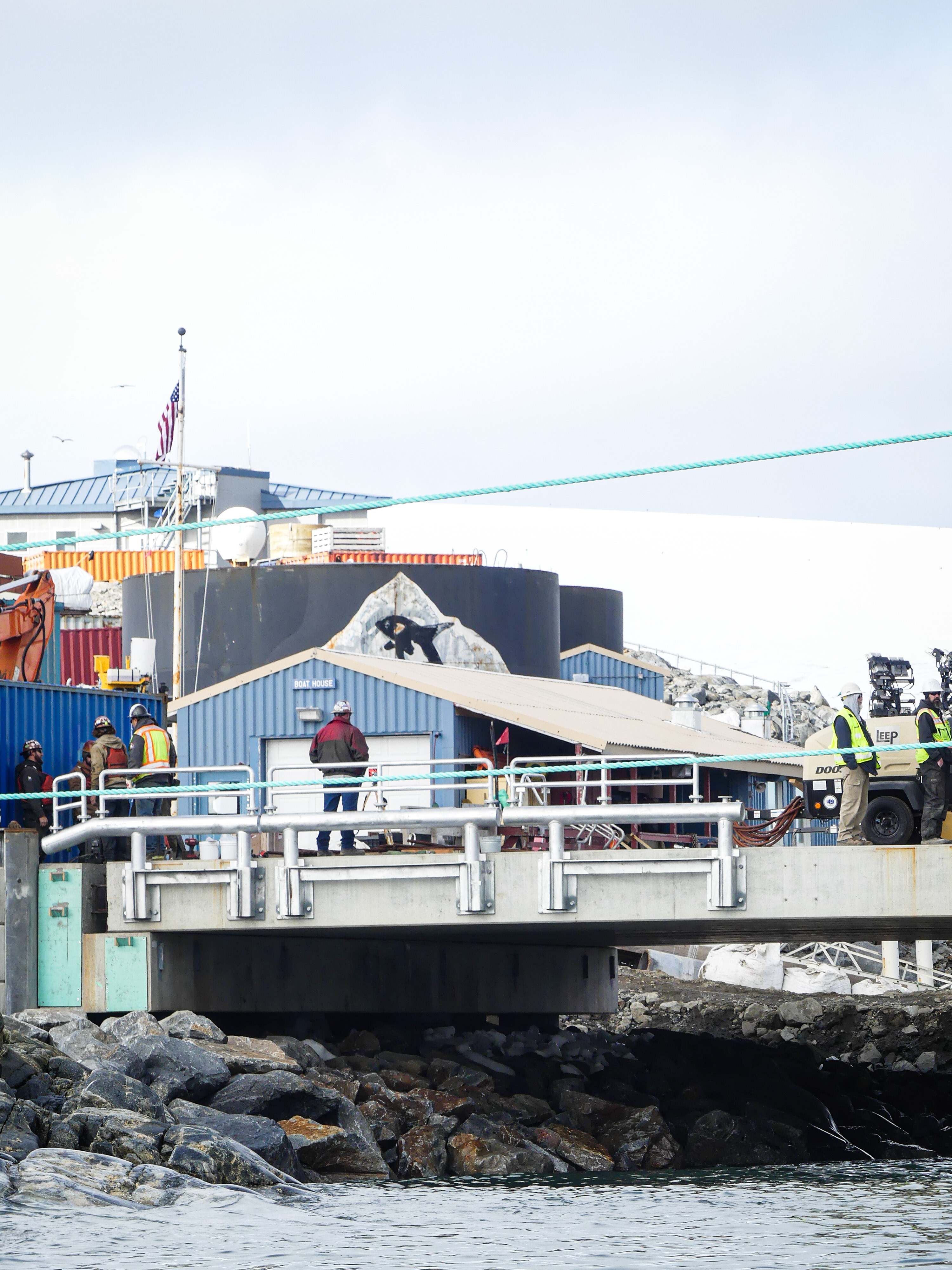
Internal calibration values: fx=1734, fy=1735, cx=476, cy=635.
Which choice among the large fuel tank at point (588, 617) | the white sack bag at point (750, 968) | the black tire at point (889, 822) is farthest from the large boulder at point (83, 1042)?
the large fuel tank at point (588, 617)

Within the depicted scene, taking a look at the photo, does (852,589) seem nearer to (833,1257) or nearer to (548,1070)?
(548,1070)

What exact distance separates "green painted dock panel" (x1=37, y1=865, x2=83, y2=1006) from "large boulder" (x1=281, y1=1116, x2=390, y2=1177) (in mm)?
3871

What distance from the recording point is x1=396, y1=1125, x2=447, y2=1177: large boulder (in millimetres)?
15750

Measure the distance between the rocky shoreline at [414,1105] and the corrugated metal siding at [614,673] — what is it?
24105 millimetres

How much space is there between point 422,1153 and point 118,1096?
123 inches

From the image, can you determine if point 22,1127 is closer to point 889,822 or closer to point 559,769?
point 559,769

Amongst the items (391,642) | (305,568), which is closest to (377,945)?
(391,642)

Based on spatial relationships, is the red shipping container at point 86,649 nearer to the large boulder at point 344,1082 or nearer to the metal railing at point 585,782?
the metal railing at point 585,782

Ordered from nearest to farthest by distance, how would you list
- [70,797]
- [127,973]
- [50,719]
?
[127,973], [70,797], [50,719]

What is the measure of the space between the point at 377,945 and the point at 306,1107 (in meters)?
6.16

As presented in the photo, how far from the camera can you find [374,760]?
2578cm

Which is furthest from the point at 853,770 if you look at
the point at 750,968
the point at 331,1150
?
the point at 750,968

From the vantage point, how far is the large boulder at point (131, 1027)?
17094mm

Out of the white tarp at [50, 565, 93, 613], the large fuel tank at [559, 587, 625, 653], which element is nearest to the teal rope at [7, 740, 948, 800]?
the white tarp at [50, 565, 93, 613]
